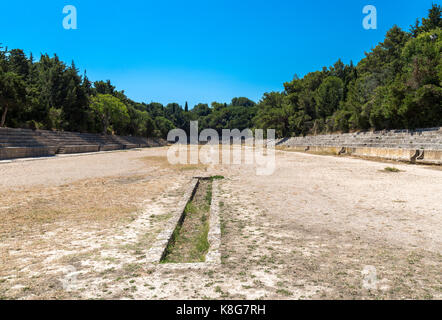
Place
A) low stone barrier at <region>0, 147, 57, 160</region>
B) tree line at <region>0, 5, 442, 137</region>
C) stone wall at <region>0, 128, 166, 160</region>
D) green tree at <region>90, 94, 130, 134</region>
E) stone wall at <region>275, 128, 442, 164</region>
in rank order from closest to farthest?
1. stone wall at <region>275, 128, 442, 164</region>
2. low stone barrier at <region>0, 147, 57, 160</region>
3. stone wall at <region>0, 128, 166, 160</region>
4. tree line at <region>0, 5, 442, 137</region>
5. green tree at <region>90, 94, 130, 134</region>

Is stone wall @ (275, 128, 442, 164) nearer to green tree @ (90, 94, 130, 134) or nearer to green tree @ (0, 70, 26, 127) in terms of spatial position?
green tree @ (0, 70, 26, 127)

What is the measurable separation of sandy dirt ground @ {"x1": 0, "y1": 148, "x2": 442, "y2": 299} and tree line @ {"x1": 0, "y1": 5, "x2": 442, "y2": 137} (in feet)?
67.1

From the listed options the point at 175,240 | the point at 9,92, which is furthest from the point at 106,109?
the point at 175,240

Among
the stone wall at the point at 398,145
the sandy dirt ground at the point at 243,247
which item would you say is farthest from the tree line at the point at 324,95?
the sandy dirt ground at the point at 243,247

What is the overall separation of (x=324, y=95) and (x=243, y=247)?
56.7 metres

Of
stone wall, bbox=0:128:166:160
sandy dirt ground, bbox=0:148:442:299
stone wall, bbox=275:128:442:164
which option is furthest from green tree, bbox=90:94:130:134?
sandy dirt ground, bbox=0:148:442:299

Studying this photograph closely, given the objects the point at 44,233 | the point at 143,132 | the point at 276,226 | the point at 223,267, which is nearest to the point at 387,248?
the point at 276,226

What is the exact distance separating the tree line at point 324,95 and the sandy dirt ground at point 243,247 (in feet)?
67.1

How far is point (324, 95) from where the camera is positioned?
54469mm

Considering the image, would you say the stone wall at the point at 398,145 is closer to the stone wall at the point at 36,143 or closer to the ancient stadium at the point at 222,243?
the ancient stadium at the point at 222,243

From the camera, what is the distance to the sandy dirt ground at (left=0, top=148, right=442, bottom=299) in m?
2.85

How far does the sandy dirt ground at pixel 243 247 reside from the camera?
285 cm

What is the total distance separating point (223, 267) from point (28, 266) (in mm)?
2577

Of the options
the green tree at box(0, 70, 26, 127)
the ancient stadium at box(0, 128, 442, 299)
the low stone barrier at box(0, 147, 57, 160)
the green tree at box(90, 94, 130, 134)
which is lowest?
the ancient stadium at box(0, 128, 442, 299)
